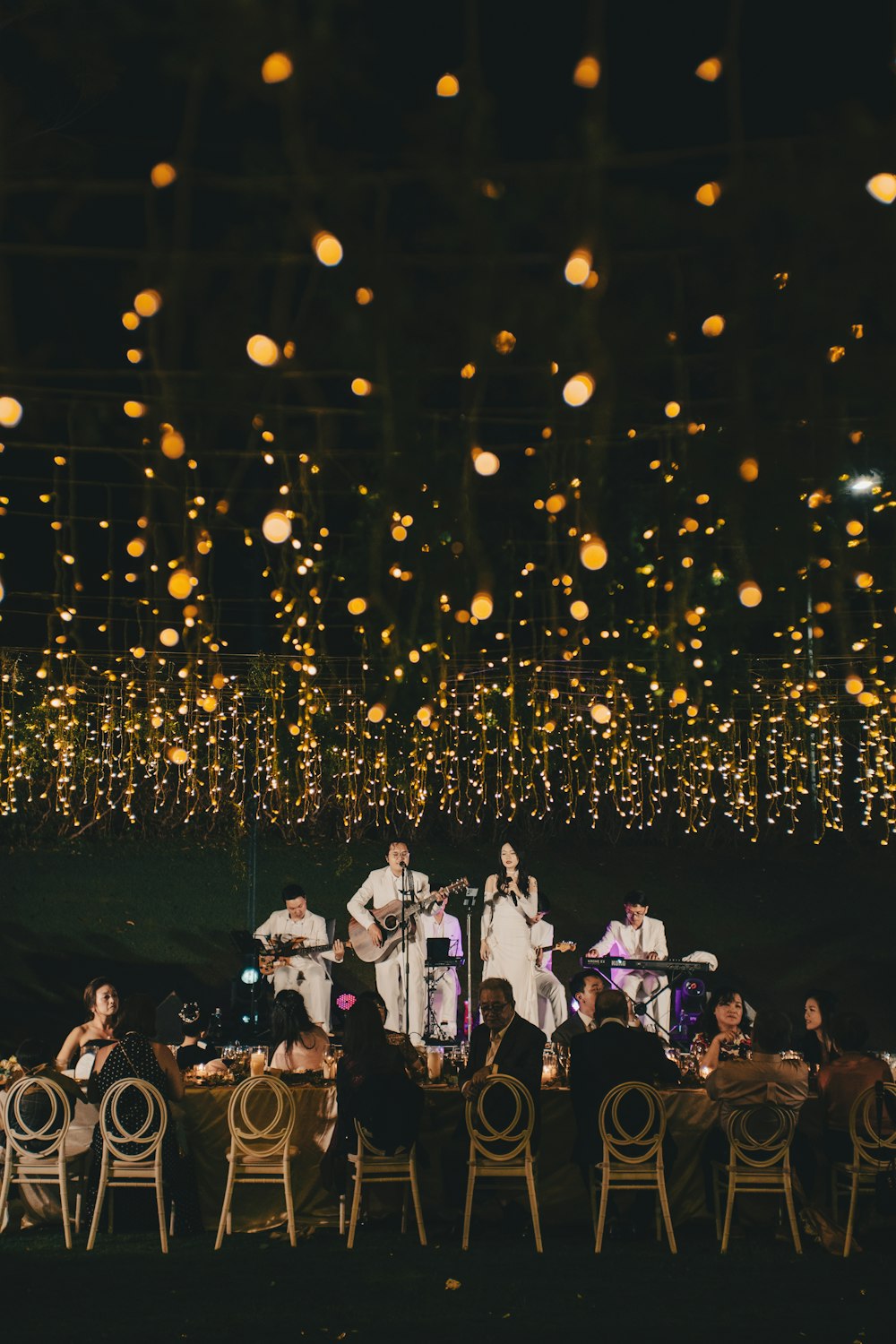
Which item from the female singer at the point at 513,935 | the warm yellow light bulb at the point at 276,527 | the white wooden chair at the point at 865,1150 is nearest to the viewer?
the warm yellow light bulb at the point at 276,527

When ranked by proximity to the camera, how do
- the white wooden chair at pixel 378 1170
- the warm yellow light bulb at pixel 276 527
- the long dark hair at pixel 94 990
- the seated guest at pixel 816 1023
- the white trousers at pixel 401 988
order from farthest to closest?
the white trousers at pixel 401 988 → the seated guest at pixel 816 1023 → the long dark hair at pixel 94 990 → the white wooden chair at pixel 378 1170 → the warm yellow light bulb at pixel 276 527

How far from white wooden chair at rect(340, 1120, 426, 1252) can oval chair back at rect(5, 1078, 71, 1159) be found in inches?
45.6

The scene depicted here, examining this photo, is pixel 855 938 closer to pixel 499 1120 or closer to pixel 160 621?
pixel 160 621

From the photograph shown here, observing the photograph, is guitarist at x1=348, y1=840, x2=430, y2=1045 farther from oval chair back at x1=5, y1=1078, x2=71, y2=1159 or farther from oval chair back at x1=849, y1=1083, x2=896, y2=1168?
oval chair back at x1=849, y1=1083, x2=896, y2=1168

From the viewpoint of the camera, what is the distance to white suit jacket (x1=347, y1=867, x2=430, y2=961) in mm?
10578

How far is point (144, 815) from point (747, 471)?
10.7 m

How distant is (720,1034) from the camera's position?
6.77 metres

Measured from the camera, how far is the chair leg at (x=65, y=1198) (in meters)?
5.52

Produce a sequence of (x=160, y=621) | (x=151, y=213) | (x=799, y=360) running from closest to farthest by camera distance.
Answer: (x=151, y=213) < (x=799, y=360) < (x=160, y=621)

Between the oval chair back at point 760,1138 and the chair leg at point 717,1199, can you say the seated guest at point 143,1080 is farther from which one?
the oval chair back at point 760,1138

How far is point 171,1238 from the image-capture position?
5.78m

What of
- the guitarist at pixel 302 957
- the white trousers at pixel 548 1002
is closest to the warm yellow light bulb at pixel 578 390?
the guitarist at pixel 302 957

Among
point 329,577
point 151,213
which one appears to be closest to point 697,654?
point 329,577

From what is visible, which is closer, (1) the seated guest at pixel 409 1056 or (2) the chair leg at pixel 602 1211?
(2) the chair leg at pixel 602 1211
